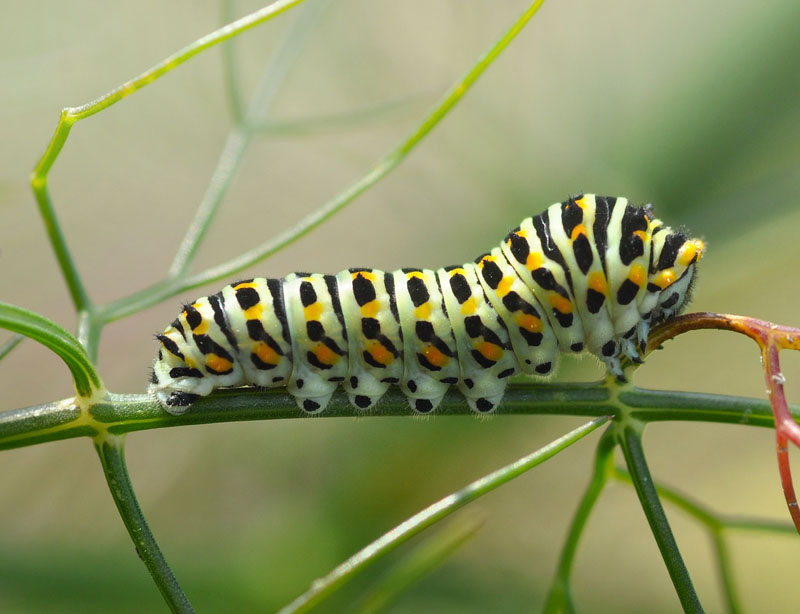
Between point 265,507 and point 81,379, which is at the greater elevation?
point 81,379

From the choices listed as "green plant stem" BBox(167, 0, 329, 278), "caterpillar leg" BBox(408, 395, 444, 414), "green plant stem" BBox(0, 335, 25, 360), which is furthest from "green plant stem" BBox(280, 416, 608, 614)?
"green plant stem" BBox(167, 0, 329, 278)

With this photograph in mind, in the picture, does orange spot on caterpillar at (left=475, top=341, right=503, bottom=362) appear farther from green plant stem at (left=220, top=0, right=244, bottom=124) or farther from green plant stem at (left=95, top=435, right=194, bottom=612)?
green plant stem at (left=220, top=0, right=244, bottom=124)

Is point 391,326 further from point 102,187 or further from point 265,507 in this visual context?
point 102,187

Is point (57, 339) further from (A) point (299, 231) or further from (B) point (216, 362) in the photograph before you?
(A) point (299, 231)

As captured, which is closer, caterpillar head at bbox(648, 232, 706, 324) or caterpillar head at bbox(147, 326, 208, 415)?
caterpillar head at bbox(147, 326, 208, 415)

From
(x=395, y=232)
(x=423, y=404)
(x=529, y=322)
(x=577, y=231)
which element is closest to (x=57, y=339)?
(x=423, y=404)

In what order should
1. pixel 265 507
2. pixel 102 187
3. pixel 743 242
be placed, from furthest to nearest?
pixel 102 187 → pixel 265 507 → pixel 743 242

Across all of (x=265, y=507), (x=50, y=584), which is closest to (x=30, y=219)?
(x=265, y=507)
